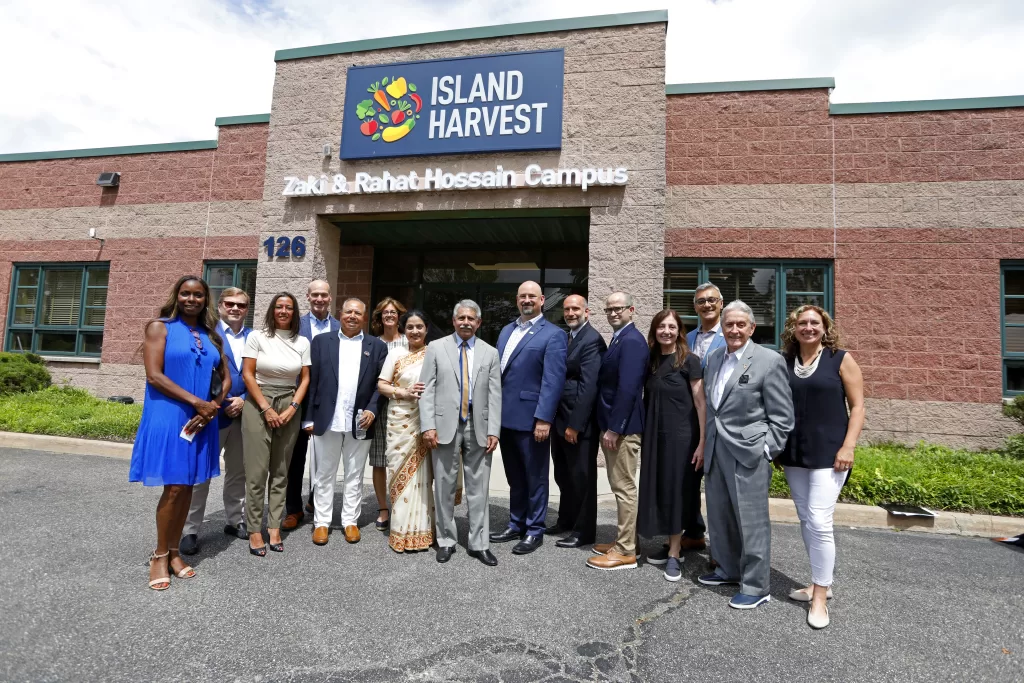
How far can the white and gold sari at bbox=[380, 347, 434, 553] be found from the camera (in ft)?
14.2

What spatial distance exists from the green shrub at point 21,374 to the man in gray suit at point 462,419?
10436mm

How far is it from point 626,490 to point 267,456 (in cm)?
281

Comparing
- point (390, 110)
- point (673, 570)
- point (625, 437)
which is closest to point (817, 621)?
point (673, 570)

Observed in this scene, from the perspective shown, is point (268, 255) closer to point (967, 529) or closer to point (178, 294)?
point (178, 294)

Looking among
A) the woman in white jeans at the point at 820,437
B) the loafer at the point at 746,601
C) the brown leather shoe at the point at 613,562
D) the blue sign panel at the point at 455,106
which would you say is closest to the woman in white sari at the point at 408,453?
the brown leather shoe at the point at 613,562

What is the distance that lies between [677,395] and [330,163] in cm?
736

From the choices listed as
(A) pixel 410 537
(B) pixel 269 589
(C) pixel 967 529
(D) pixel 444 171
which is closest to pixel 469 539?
(A) pixel 410 537

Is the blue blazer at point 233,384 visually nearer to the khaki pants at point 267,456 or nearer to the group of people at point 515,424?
the group of people at point 515,424

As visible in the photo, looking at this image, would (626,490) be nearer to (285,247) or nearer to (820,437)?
(820,437)

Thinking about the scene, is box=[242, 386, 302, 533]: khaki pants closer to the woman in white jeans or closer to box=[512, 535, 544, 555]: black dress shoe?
box=[512, 535, 544, 555]: black dress shoe

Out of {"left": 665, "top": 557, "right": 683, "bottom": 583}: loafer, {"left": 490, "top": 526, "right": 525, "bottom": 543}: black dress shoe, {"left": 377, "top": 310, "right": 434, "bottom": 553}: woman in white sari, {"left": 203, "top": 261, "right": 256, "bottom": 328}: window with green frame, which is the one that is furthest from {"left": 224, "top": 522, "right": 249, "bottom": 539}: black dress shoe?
{"left": 203, "top": 261, "right": 256, "bottom": 328}: window with green frame

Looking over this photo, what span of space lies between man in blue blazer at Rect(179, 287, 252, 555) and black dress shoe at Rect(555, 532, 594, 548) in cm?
262

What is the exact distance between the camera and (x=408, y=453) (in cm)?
442

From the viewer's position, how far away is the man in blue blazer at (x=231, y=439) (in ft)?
13.7
